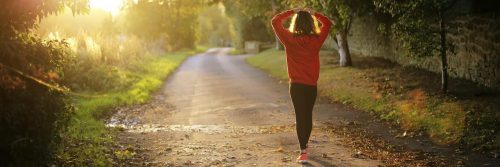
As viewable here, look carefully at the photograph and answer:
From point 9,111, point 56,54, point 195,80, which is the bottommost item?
point 195,80

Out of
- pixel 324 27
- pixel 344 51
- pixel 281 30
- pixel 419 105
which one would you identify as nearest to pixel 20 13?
pixel 281 30

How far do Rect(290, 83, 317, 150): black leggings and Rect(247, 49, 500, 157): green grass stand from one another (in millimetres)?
2585

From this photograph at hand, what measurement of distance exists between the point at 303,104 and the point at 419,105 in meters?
4.90

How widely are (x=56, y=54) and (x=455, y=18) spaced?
38.2 feet

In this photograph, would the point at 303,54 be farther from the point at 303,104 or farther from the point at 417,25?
the point at 417,25

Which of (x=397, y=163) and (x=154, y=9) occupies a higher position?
(x=154, y=9)

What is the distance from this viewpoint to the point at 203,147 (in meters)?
8.20

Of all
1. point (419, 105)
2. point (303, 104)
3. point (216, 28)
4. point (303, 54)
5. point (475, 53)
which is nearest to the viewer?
point (303, 54)

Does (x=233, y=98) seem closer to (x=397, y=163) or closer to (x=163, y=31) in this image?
(x=397, y=163)

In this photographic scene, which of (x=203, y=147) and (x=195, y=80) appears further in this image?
(x=195, y=80)

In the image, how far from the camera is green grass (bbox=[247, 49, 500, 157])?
8477 millimetres

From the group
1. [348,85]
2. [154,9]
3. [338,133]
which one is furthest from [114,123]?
[154,9]

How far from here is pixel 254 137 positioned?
890 centimetres

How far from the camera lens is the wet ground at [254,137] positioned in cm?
729
